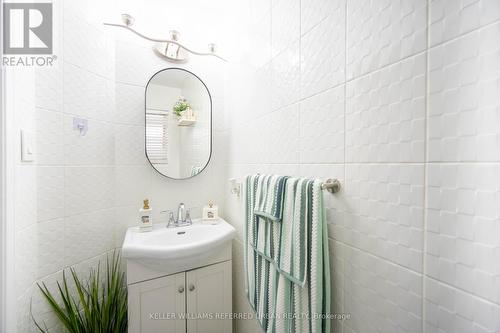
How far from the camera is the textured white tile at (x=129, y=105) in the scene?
1.28 metres

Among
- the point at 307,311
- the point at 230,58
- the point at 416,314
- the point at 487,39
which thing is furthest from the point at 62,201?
the point at 487,39

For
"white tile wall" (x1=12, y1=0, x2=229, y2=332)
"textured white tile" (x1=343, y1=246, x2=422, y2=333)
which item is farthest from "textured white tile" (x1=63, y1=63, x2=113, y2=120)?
"textured white tile" (x1=343, y1=246, x2=422, y2=333)

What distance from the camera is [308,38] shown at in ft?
2.59

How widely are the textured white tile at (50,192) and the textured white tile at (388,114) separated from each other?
130 cm

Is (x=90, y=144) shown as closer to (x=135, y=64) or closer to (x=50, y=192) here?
(x=50, y=192)

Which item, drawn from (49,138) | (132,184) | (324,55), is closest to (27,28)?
(49,138)

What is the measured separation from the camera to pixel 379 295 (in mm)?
581

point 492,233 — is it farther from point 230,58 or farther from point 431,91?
point 230,58

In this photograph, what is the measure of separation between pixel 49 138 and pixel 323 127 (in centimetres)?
124

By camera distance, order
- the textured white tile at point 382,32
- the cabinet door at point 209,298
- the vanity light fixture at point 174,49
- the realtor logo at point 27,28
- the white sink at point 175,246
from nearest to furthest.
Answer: the textured white tile at point 382,32 → the realtor logo at point 27,28 → the white sink at point 175,246 → the cabinet door at point 209,298 → the vanity light fixture at point 174,49

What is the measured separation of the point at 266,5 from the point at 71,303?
1.80 meters

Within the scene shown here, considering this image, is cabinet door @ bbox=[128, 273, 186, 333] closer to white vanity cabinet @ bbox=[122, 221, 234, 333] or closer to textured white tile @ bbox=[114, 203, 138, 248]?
white vanity cabinet @ bbox=[122, 221, 234, 333]

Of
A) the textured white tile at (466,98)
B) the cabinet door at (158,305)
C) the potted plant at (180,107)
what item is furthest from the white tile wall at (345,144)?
the cabinet door at (158,305)

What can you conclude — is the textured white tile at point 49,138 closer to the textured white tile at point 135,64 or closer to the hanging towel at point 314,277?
the textured white tile at point 135,64
